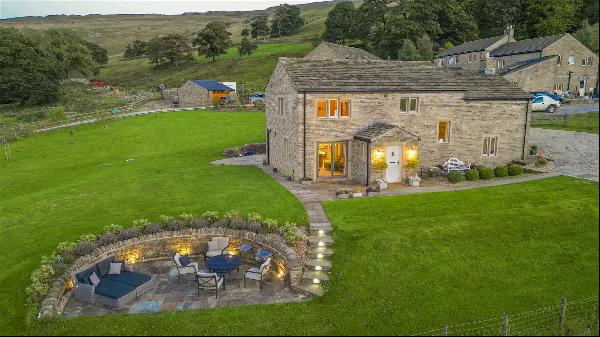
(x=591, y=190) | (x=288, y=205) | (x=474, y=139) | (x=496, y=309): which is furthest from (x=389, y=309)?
(x=474, y=139)

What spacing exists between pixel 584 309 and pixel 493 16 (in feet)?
352

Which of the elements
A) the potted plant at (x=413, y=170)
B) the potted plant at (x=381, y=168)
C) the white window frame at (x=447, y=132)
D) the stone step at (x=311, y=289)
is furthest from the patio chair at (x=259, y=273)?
the white window frame at (x=447, y=132)

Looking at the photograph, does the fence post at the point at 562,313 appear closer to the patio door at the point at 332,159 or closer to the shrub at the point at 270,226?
the shrub at the point at 270,226

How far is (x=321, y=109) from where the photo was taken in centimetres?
2836

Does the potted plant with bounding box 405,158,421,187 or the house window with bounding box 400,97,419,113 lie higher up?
the house window with bounding box 400,97,419,113

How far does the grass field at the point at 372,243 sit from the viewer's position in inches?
560

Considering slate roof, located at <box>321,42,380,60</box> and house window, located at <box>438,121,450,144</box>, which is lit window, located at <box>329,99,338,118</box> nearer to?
house window, located at <box>438,121,450,144</box>

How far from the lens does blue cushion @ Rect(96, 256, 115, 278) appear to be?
16.7 meters

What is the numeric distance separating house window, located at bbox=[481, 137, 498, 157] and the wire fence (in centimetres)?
1744

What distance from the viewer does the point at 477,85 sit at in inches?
1201

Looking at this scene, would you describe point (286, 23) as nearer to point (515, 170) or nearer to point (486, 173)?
point (515, 170)

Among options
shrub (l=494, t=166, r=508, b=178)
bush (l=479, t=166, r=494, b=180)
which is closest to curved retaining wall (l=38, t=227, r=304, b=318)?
bush (l=479, t=166, r=494, b=180)

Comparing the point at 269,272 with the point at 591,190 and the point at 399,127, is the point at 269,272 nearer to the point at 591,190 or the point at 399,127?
the point at 399,127

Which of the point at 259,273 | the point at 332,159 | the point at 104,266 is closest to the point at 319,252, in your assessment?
the point at 259,273
